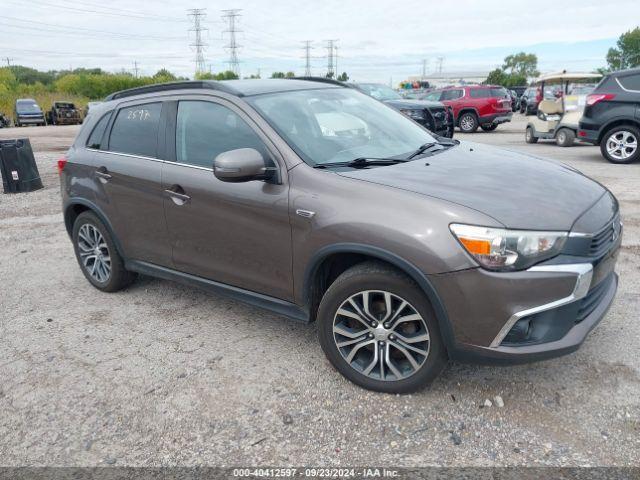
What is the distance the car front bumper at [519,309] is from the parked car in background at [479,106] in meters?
17.7

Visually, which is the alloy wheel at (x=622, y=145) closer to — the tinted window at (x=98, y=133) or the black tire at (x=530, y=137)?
the black tire at (x=530, y=137)

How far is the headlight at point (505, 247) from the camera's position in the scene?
8.32 feet

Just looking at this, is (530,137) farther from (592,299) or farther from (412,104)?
(592,299)

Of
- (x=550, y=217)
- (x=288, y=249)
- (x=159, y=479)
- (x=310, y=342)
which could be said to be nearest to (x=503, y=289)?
(x=550, y=217)

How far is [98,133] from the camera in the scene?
459 centimetres

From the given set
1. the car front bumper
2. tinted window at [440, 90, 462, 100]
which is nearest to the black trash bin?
the car front bumper

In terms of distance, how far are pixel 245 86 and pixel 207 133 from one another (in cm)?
42

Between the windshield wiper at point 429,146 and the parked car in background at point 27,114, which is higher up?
the parked car in background at point 27,114

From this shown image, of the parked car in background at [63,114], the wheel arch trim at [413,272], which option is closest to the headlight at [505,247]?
the wheel arch trim at [413,272]

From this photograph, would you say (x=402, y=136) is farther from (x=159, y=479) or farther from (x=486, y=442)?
(x=159, y=479)

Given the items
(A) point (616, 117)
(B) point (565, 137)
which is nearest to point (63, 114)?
(B) point (565, 137)

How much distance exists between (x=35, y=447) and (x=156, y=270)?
5.37 ft

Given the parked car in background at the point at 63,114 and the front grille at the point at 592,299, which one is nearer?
the front grille at the point at 592,299

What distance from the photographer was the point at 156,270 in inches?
163
